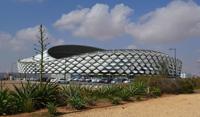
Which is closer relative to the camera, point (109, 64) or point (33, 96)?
point (33, 96)

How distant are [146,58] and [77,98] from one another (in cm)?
14595

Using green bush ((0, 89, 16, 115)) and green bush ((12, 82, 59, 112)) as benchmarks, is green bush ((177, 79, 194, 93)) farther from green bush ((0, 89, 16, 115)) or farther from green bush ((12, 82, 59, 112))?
green bush ((0, 89, 16, 115))

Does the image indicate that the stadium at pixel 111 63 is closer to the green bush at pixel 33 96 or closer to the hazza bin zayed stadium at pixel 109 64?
the hazza bin zayed stadium at pixel 109 64

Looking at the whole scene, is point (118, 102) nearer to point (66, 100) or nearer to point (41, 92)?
point (66, 100)

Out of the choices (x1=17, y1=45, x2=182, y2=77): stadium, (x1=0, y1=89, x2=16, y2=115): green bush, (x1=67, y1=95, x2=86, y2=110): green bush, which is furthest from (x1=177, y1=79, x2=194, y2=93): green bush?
(x1=17, y1=45, x2=182, y2=77): stadium

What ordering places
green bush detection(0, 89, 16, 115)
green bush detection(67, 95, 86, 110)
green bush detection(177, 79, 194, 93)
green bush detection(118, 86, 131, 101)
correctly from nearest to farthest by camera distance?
green bush detection(0, 89, 16, 115) → green bush detection(67, 95, 86, 110) → green bush detection(118, 86, 131, 101) → green bush detection(177, 79, 194, 93)

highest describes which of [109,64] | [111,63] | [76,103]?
[111,63]

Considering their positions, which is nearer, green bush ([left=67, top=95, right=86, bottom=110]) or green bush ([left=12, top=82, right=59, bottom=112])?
green bush ([left=12, top=82, right=59, bottom=112])

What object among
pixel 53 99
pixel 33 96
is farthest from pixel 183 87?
pixel 33 96

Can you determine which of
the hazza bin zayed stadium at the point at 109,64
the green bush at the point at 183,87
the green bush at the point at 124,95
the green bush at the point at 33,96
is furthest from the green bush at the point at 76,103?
the hazza bin zayed stadium at the point at 109,64

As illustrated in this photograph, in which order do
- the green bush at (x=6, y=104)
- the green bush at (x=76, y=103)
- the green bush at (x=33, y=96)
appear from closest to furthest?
the green bush at (x=6, y=104) → the green bush at (x=33, y=96) → the green bush at (x=76, y=103)

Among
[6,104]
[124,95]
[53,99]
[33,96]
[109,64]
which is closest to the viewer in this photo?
[6,104]

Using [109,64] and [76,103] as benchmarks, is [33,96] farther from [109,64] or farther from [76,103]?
[109,64]

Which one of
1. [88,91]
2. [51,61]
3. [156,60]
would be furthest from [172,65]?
[88,91]
